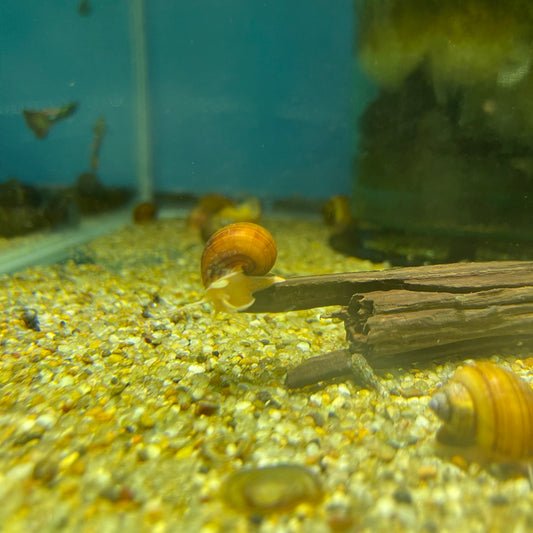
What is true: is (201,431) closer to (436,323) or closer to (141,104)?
(436,323)

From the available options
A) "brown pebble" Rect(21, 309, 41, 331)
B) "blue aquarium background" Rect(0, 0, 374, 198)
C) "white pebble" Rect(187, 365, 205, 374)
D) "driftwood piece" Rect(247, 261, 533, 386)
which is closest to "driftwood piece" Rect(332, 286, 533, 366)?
"driftwood piece" Rect(247, 261, 533, 386)

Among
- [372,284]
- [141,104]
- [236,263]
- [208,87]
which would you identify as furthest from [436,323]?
[141,104]

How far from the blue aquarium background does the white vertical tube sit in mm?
65

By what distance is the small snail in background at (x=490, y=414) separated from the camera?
1.60m

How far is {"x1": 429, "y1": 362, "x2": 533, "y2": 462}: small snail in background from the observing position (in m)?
1.60

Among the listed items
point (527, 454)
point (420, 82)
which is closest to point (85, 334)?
point (527, 454)

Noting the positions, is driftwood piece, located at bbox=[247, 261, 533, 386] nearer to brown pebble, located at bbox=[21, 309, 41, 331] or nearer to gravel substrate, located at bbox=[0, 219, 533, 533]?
gravel substrate, located at bbox=[0, 219, 533, 533]

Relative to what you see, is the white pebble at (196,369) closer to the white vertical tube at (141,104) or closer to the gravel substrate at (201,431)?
the gravel substrate at (201,431)

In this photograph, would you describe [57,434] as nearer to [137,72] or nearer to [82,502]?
[82,502]

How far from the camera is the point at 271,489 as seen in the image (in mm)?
1470

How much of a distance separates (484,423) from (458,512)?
1.18ft

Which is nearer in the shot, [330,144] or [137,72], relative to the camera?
[330,144]

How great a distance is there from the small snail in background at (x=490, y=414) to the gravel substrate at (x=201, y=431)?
96 mm

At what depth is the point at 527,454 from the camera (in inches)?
63.2
